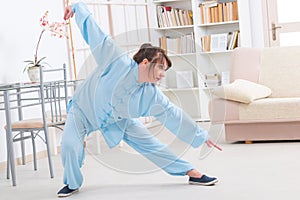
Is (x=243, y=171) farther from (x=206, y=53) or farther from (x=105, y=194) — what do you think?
(x=206, y=53)

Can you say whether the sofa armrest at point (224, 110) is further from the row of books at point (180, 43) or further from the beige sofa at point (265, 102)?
the row of books at point (180, 43)

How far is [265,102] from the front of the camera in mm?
4969

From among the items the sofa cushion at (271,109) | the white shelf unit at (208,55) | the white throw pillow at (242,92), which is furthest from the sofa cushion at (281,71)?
the white shelf unit at (208,55)

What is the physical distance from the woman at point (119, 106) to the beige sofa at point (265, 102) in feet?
3.41

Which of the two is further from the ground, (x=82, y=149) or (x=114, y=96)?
(x=114, y=96)

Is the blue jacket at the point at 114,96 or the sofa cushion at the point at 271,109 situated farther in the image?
the sofa cushion at the point at 271,109

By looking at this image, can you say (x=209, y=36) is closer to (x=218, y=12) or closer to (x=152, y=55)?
(x=218, y=12)

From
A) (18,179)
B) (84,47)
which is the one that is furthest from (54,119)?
(84,47)

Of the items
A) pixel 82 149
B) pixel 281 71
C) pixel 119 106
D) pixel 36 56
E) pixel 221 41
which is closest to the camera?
pixel 119 106

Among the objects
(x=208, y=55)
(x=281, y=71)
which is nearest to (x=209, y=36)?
(x=208, y=55)

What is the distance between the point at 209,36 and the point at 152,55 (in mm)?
3657

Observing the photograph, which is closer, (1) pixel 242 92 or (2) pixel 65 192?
(2) pixel 65 192

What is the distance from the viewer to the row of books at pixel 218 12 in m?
6.78

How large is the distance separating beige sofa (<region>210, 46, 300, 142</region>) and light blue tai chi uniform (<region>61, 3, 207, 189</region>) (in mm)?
1049
